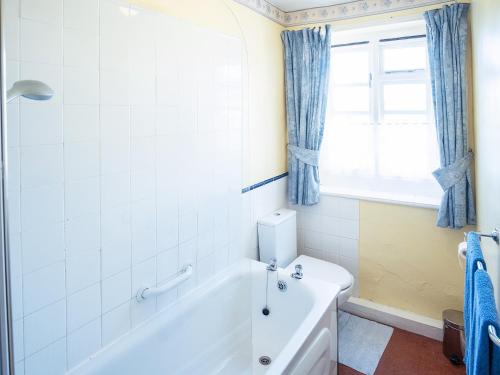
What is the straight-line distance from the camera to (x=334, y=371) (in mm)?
2078

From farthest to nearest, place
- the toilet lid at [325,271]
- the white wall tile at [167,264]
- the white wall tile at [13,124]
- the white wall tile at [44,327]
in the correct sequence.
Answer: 1. the toilet lid at [325,271]
2. the white wall tile at [167,264]
3. the white wall tile at [44,327]
4. the white wall tile at [13,124]

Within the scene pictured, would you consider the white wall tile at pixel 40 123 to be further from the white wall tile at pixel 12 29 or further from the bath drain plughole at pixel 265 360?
the bath drain plughole at pixel 265 360

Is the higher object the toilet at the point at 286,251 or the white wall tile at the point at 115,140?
the white wall tile at the point at 115,140

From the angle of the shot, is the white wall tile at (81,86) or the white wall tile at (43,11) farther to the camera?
the white wall tile at (81,86)

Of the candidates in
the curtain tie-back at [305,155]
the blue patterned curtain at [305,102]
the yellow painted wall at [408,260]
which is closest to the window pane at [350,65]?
the blue patterned curtain at [305,102]

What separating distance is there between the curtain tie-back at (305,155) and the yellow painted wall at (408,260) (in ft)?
1.58

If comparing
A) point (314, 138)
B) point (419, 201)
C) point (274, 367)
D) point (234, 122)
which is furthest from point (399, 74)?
point (274, 367)

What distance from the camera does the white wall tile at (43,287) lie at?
4.28ft

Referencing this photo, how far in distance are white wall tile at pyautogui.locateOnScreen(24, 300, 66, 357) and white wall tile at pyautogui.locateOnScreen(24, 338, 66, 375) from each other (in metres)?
0.02

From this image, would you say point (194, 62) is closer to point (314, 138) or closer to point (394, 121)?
point (314, 138)

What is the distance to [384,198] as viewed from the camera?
2740 millimetres

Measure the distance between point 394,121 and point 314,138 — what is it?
2.02ft

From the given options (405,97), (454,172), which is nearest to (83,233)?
(454,172)

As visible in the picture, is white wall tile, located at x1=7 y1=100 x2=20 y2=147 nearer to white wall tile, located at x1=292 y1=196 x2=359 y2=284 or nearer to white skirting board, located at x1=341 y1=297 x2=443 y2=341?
white wall tile, located at x1=292 y1=196 x2=359 y2=284
